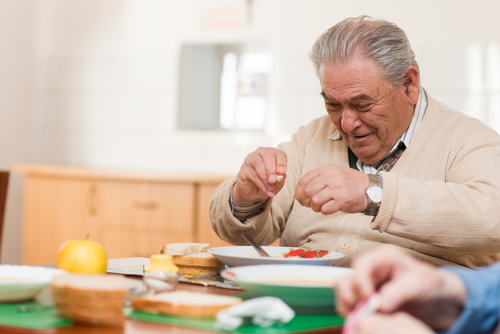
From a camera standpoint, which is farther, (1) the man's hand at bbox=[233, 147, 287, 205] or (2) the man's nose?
(2) the man's nose

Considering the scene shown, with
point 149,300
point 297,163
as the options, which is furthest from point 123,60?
point 149,300

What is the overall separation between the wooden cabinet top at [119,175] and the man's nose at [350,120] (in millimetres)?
1438

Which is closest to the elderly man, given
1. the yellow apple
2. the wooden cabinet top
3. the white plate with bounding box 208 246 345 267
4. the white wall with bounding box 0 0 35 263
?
the white plate with bounding box 208 246 345 267

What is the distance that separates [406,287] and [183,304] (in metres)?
0.36

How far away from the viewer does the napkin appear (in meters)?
0.77

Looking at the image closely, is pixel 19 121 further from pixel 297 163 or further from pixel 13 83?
pixel 297 163

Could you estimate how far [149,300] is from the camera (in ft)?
2.78

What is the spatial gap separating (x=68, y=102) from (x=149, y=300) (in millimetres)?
3701

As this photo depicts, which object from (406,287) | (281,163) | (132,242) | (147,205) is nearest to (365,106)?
(281,163)

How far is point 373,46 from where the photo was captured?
155 cm

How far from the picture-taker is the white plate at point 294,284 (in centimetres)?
85

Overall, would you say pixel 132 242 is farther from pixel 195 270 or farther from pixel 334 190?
pixel 334 190

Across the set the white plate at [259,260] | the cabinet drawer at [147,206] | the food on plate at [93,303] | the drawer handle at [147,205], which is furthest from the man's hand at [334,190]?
the drawer handle at [147,205]

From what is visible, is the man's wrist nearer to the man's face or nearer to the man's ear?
the man's face
